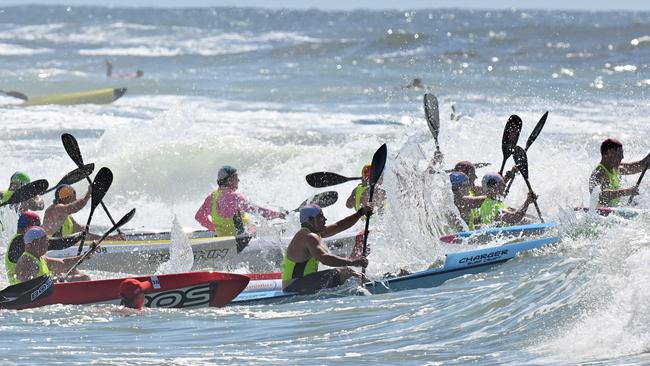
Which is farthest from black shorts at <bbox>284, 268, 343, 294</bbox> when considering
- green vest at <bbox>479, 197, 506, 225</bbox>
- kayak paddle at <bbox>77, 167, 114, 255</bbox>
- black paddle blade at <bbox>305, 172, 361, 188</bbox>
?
kayak paddle at <bbox>77, 167, 114, 255</bbox>

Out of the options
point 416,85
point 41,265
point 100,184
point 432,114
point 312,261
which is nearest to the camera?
point 41,265

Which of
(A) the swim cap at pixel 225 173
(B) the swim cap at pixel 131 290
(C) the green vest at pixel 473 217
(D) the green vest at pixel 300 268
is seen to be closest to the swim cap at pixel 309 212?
(D) the green vest at pixel 300 268

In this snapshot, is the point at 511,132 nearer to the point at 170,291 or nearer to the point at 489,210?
the point at 489,210

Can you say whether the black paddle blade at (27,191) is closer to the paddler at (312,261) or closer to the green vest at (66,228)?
the green vest at (66,228)

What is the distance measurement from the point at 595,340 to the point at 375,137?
14.8m

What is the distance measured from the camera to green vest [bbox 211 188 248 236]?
13906 millimetres

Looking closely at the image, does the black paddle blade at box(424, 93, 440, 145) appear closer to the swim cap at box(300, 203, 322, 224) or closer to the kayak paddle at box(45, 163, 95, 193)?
the kayak paddle at box(45, 163, 95, 193)

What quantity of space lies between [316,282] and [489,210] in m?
2.71

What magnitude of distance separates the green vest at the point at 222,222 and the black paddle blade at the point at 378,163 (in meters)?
2.78

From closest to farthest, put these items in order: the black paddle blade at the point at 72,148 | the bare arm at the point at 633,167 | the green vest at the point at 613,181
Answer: the green vest at the point at 613,181 → the bare arm at the point at 633,167 → the black paddle blade at the point at 72,148

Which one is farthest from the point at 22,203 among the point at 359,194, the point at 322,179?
the point at 359,194

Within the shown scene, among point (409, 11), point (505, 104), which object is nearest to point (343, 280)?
point (505, 104)

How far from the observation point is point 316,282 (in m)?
11.0

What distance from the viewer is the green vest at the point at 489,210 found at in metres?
12.9
